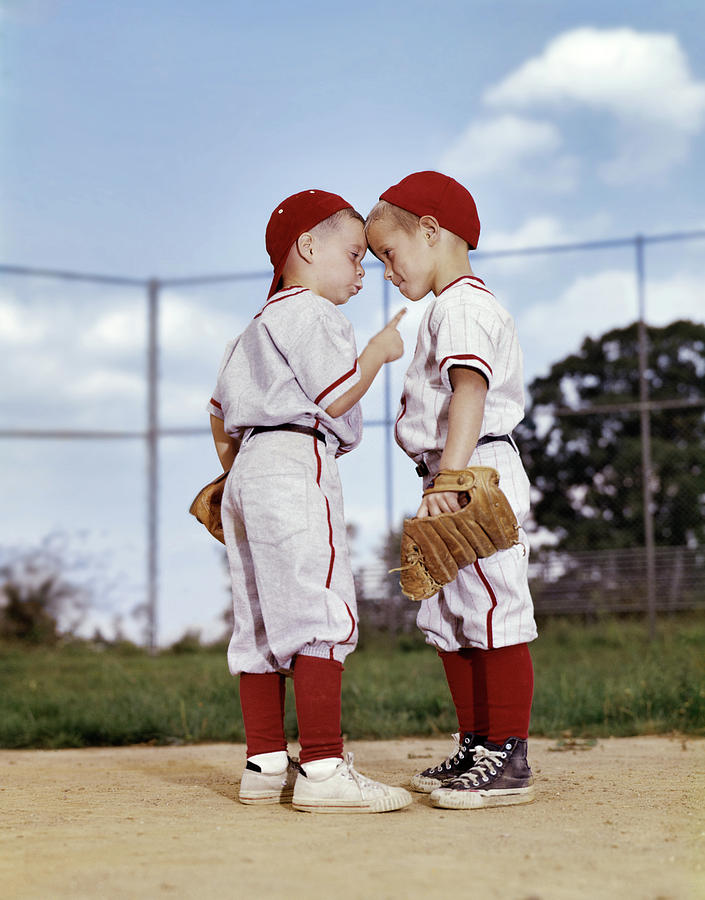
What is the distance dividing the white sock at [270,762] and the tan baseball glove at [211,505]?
0.54 m

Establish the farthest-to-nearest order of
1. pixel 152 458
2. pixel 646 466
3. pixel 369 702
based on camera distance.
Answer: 1. pixel 152 458
2. pixel 646 466
3. pixel 369 702

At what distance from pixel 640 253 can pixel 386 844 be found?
7410 millimetres

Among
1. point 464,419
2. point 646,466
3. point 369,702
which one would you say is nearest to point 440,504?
point 464,419

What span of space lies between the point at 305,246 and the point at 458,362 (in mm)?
493

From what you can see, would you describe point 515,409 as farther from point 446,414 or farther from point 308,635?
point 308,635

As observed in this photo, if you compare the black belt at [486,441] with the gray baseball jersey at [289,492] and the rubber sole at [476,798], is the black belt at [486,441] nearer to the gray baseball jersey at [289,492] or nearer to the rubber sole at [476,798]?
the gray baseball jersey at [289,492]

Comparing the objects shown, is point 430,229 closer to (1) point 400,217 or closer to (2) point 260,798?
(1) point 400,217

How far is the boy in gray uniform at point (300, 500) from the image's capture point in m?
2.25

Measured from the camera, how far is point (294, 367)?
2.36 m

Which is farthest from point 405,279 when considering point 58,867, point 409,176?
point 58,867

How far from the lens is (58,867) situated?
1.75m

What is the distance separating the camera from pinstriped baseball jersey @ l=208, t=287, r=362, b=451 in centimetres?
234

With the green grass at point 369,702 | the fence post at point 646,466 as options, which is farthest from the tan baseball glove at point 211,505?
the fence post at point 646,466

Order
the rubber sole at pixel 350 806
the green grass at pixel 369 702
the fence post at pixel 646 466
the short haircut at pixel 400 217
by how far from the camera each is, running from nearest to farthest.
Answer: the rubber sole at pixel 350 806 < the short haircut at pixel 400 217 < the green grass at pixel 369 702 < the fence post at pixel 646 466
